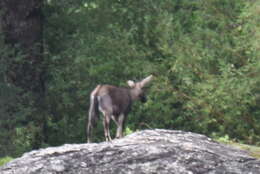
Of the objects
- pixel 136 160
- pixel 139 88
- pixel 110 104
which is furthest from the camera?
pixel 139 88

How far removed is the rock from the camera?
283 inches

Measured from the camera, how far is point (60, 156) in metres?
7.52

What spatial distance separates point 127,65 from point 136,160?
1148cm

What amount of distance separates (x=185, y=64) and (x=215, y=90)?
2.99 ft

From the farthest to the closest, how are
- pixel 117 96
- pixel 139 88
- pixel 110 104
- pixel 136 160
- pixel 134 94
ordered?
pixel 139 88
pixel 134 94
pixel 117 96
pixel 110 104
pixel 136 160

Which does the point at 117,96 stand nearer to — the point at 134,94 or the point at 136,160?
the point at 134,94

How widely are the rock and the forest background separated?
9006 millimetres

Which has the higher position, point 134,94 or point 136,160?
point 136,160

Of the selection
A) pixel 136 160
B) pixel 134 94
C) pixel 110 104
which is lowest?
pixel 134 94

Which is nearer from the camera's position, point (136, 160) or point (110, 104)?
point (136, 160)

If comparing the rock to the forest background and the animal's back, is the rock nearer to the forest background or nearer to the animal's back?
the animal's back

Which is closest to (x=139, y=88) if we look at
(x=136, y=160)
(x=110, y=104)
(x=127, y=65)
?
(x=110, y=104)

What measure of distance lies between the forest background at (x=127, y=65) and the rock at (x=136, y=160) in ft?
29.5

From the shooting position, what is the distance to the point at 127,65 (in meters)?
18.7
